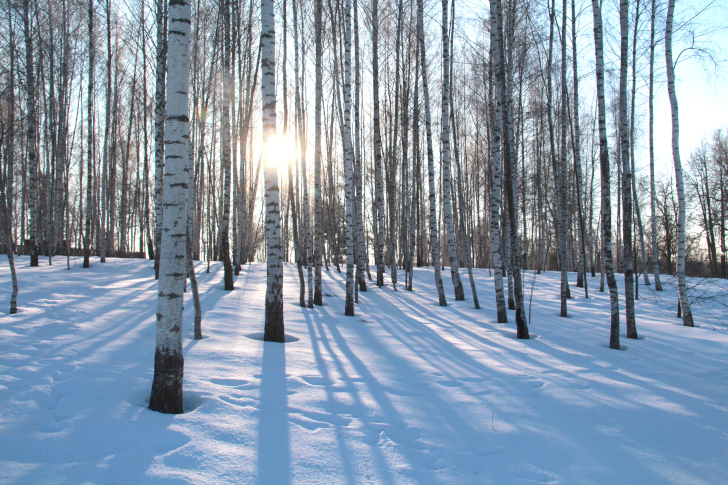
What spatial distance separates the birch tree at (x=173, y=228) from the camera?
3121 mm

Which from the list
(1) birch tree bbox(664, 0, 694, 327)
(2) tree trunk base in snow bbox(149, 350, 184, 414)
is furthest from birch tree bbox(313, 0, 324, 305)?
(1) birch tree bbox(664, 0, 694, 327)

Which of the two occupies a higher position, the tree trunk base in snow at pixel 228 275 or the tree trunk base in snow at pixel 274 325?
the tree trunk base in snow at pixel 228 275

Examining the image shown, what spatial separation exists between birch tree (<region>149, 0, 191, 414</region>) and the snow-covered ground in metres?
0.26

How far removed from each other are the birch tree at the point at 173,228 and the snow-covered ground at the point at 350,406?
0.84ft

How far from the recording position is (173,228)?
315 cm

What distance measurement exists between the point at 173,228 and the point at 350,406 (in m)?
2.22

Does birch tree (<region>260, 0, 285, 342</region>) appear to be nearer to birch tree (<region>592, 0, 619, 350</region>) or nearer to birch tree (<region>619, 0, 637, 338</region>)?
birch tree (<region>592, 0, 619, 350</region>)

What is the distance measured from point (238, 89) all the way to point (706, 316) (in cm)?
1669

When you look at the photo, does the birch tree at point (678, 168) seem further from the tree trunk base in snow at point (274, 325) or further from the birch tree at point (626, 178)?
the tree trunk base in snow at point (274, 325)

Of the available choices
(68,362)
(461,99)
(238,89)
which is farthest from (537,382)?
(461,99)

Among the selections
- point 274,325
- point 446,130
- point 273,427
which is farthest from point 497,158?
point 273,427

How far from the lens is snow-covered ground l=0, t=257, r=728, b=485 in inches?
99.7

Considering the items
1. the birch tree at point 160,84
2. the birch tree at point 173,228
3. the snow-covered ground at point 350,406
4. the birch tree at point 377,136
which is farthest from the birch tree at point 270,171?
the birch tree at point 377,136

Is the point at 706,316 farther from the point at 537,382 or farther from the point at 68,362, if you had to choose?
the point at 68,362
